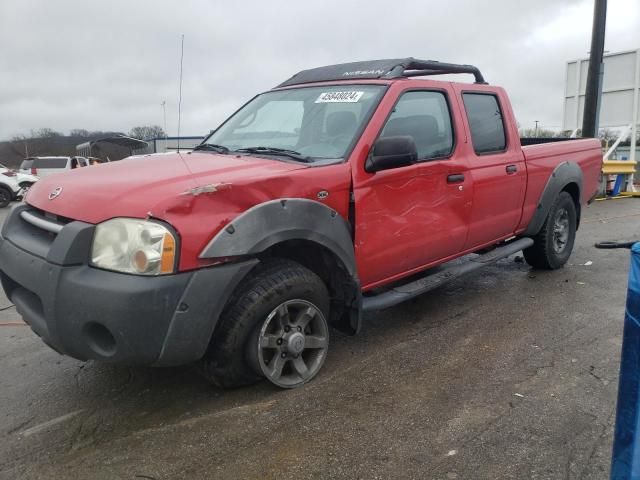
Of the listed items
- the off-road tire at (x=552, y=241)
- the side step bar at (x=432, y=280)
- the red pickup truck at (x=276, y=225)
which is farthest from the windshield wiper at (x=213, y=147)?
the off-road tire at (x=552, y=241)

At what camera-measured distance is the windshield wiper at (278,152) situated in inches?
131

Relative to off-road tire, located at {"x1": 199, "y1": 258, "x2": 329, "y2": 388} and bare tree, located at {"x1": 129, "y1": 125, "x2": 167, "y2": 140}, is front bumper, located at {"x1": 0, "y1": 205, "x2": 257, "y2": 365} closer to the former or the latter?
off-road tire, located at {"x1": 199, "y1": 258, "x2": 329, "y2": 388}

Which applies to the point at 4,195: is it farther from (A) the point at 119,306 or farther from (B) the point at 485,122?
(A) the point at 119,306

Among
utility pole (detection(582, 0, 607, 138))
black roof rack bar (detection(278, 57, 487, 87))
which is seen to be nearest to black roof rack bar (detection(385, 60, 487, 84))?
black roof rack bar (detection(278, 57, 487, 87))

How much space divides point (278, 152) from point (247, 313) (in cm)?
118

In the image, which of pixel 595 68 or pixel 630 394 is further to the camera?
pixel 595 68

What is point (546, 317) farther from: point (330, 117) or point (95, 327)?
point (95, 327)

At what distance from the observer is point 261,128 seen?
400 cm

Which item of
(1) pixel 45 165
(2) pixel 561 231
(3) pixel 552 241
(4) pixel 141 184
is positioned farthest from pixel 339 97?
(1) pixel 45 165

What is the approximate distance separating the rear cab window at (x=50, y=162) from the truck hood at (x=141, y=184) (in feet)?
72.2

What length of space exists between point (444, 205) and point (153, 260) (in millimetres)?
2317

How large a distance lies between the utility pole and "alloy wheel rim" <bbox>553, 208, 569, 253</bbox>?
28.9 ft

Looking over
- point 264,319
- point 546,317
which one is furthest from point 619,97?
point 264,319

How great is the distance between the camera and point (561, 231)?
19.2 feet
